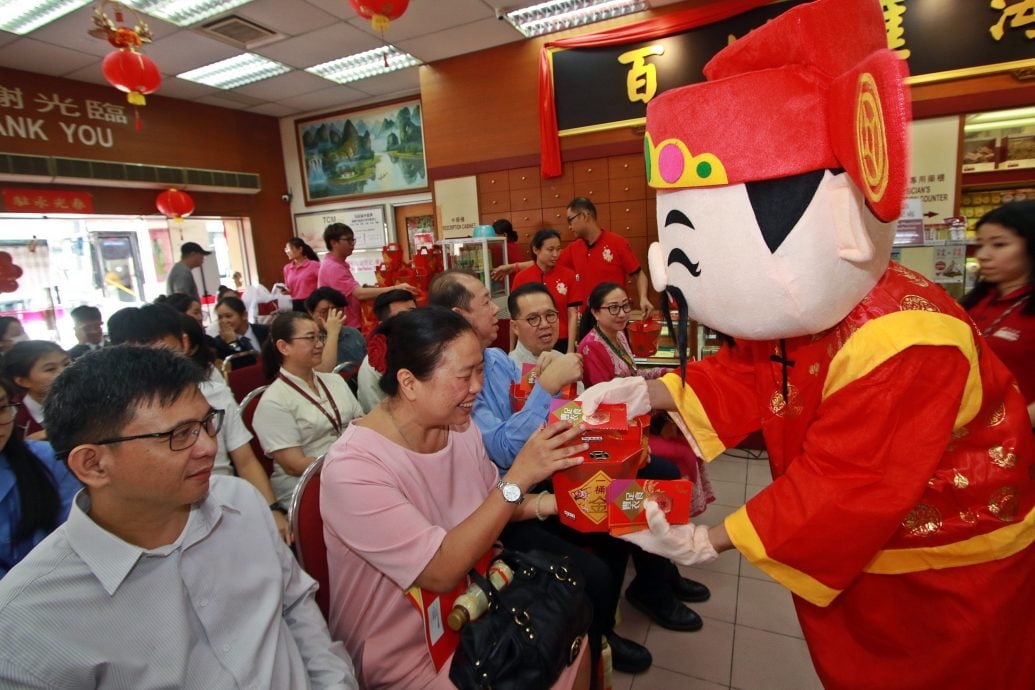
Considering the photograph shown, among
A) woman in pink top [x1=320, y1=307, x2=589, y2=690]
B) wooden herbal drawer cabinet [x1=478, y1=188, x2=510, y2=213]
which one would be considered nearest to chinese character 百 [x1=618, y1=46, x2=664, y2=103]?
wooden herbal drawer cabinet [x1=478, y1=188, x2=510, y2=213]

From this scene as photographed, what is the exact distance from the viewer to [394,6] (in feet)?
9.80

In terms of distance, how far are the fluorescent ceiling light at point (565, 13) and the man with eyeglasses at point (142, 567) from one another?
5442 millimetres

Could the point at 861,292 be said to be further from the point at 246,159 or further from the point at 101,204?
the point at 246,159

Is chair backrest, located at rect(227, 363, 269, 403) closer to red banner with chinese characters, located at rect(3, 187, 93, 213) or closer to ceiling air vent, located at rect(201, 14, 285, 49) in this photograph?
ceiling air vent, located at rect(201, 14, 285, 49)

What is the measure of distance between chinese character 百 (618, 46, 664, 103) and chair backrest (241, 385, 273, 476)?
4.73 metres

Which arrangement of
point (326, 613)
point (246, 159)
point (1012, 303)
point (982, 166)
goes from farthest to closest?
point (246, 159), point (982, 166), point (1012, 303), point (326, 613)

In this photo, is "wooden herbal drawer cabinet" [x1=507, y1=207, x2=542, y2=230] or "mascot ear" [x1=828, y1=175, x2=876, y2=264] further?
"wooden herbal drawer cabinet" [x1=507, y1=207, x2=542, y2=230]

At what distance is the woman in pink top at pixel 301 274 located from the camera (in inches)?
199

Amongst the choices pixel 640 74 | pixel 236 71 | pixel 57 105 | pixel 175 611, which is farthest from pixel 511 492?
pixel 57 105

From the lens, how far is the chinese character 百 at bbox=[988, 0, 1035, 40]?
13.5ft

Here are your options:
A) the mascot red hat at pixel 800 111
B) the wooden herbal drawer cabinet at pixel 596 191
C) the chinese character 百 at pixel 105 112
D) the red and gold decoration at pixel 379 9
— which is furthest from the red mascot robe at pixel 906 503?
the chinese character 百 at pixel 105 112

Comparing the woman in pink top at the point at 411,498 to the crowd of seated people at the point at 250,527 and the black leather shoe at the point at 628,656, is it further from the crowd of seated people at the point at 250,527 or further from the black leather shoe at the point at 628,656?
the black leather shoe at the point at 628,656

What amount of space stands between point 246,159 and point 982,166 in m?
8.84

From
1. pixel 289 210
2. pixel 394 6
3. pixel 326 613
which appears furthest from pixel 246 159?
pixel 326 613
